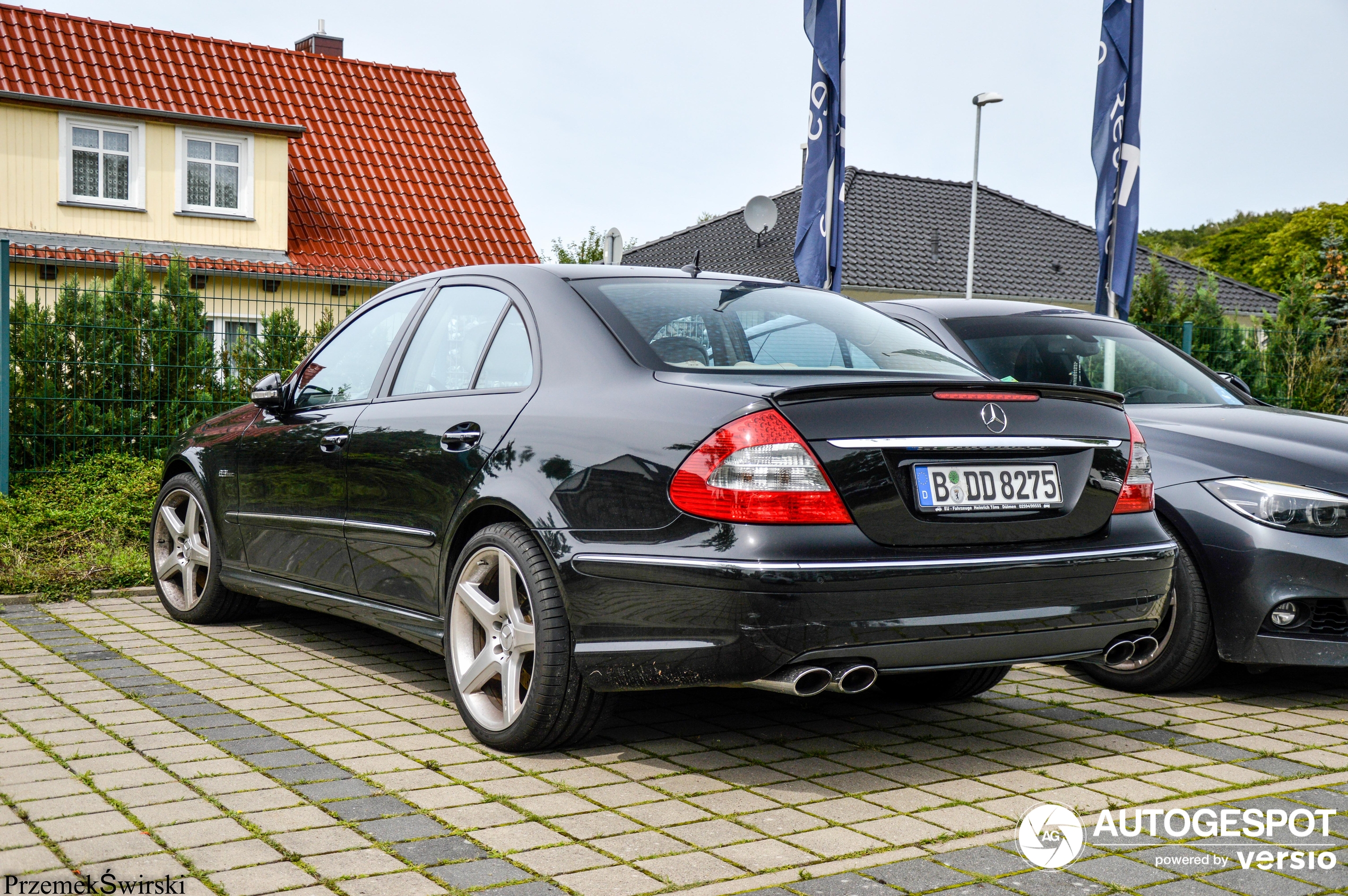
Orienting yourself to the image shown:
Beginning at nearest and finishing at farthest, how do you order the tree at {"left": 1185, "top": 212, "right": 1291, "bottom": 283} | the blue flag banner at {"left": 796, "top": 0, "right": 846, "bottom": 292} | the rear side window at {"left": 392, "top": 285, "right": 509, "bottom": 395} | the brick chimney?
1. the rear side window at {"left": 392, "top": 285, "right": 509, "bottom": 395}
2. the blue flag banner at {"left": 796, "top": 0, "right": 846, "bottom": 292}
3. the brick chimney
4. the tree at {"left": 1185, "top": 212, "right": 1291, "bottom": 283}

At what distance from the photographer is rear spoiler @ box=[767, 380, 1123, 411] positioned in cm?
359

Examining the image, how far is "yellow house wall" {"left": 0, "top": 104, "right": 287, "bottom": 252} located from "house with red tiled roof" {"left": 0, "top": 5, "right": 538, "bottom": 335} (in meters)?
0.02

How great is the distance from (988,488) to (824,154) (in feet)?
23.3

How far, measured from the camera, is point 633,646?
145 inches

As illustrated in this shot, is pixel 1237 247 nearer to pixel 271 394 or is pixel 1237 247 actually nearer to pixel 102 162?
pixel 102 162

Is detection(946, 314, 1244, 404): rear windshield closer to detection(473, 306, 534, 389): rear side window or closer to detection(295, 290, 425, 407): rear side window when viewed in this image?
detection(473, 306, 534, 389): rear side window

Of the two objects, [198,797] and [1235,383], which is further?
[1235,383]

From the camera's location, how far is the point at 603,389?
3.99 metres

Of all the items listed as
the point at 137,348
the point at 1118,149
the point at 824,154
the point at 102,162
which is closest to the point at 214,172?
the point at 102,162

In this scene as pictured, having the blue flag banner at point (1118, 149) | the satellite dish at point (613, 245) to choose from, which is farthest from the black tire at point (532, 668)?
the blue flag banner at point (1118, 149)

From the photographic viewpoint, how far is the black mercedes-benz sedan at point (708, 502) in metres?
3.50

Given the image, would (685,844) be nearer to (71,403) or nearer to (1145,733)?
(1145,733)

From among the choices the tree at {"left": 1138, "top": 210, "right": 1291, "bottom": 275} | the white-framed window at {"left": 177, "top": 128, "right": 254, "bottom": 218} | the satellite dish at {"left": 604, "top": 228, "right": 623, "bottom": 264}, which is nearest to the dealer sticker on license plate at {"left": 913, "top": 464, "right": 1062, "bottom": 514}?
the satellite dish at {"left": 604, "top": 228, "right": 623, "bottom": 264}

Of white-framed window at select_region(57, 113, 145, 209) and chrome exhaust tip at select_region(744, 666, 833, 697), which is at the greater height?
white-framed window at select_region(57, 113, 145, 209)
